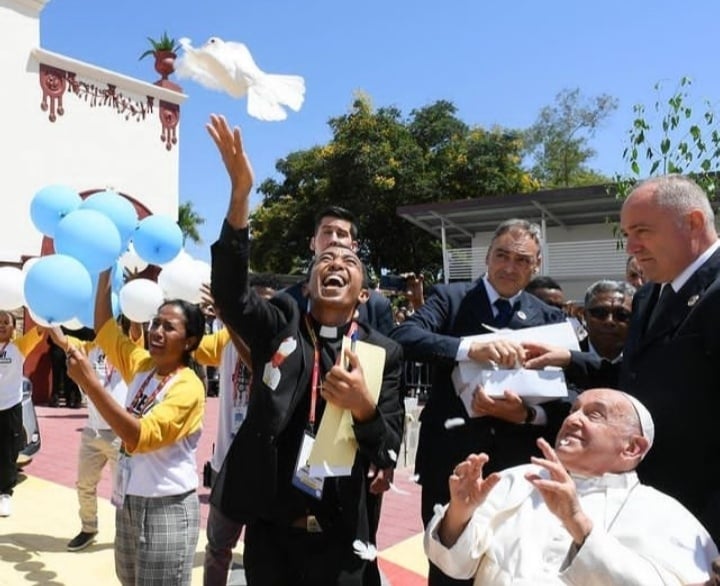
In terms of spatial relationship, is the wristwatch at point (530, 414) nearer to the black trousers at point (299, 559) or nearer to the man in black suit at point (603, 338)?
the man in black suit at point (603, 338)

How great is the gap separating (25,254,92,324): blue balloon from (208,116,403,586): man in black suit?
4.36 ft

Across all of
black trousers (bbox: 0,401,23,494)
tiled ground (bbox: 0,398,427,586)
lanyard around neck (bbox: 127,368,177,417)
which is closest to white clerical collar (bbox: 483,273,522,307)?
tiled ground (bbox: 0,398,427,586)

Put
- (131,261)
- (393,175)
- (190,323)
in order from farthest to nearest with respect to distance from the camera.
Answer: (393,175) < (131,261) < (190,323)

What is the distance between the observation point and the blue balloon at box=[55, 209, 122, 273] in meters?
3.39

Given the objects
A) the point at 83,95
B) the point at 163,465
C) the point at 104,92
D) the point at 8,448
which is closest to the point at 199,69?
the point at 163,465

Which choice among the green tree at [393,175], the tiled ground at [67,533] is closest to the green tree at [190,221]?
the green tree at [393,175]

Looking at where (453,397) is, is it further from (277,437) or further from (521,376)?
(277,437)

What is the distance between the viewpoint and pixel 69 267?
3.22 m

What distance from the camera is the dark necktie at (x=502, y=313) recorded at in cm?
280

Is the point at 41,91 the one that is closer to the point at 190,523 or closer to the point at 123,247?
the point at 123,247

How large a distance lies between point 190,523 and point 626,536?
1.82 m

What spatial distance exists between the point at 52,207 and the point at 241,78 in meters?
2.11

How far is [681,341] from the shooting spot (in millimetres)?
1997

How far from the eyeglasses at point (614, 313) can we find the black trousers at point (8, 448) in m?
4.66
